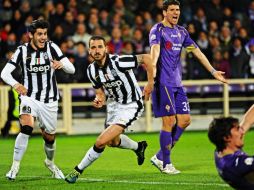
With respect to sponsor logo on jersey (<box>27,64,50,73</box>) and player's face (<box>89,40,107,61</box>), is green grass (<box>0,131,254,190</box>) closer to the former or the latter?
sponsor logo on jersey (<box>27,64,50,73</box>)

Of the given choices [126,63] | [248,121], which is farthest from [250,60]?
[248,121]

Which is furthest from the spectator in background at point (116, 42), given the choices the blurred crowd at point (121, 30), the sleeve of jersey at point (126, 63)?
the sleeve of jersey at point (126, 63)

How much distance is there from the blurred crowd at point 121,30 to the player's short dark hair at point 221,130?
1182 cm

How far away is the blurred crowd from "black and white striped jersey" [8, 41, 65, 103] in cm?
793

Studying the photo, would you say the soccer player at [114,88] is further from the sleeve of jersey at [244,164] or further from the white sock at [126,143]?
the sleeve of jersey at [244,164]

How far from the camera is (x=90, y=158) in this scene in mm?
10172

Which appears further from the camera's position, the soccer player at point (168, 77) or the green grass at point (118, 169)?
the soccer player at point (168, 77)

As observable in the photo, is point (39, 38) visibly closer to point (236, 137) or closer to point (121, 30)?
point (236, 137)

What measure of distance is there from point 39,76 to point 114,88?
1157 millimetres

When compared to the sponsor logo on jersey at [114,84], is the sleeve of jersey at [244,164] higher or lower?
lower

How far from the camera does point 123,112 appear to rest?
10625 millimetres

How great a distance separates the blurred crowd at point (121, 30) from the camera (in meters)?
19.8

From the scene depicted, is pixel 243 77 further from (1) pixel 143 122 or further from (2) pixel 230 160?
(2) pixel 230 160

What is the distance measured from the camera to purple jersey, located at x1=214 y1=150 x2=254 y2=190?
759 centimetres
